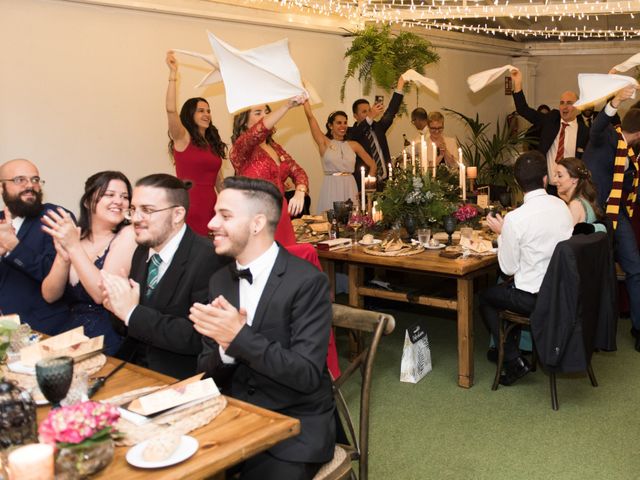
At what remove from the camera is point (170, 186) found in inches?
110

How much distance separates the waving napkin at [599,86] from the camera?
4.95 meters

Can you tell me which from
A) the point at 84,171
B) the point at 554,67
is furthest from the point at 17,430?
the point at 554,67

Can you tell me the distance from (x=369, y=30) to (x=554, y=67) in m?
6.19

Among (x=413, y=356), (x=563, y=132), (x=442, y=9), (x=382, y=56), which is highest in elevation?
(x=442, y=9)

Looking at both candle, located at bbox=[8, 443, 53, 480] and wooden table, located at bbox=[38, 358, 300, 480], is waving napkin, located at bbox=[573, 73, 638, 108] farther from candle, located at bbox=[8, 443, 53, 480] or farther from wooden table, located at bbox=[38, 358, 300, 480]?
candle, located at bbox=[8, 443, 53, 480]

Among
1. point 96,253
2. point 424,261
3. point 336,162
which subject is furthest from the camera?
point 336,162

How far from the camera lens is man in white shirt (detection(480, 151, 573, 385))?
4000 millimetres

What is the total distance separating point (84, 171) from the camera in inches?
240

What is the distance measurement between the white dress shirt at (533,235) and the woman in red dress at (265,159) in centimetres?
119

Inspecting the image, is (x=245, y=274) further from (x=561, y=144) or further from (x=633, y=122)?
(x=561, y=144)

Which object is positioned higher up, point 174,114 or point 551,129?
point 174,114

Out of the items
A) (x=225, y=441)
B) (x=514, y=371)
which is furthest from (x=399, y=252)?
(x=225, y=441)

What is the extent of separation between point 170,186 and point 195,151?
8.63 feet

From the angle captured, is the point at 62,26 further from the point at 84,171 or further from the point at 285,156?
the point at 285,156
